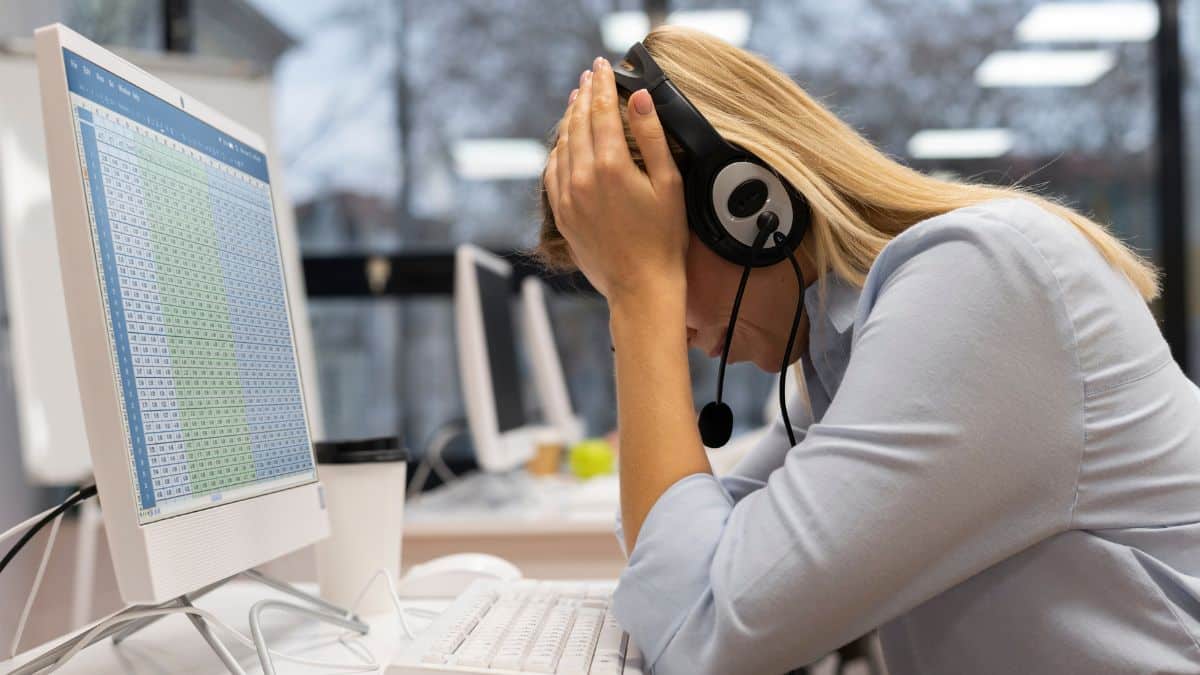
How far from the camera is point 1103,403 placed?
59 centimetres

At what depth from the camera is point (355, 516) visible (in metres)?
0.95

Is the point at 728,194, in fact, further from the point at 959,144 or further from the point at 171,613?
the point at 959,144

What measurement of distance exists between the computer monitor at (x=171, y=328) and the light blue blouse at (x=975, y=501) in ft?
1.06

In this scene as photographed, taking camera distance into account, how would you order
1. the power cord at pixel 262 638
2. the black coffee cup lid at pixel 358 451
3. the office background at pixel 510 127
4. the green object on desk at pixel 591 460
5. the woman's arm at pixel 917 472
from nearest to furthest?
1. the woman's arm at pixel 917 472
2. the power cord at pixel 262 638
3. the black coffee cup lid at pixel 358 451
4. the green object on desk at pixel 591 460
5. the office background at pixel 510 127

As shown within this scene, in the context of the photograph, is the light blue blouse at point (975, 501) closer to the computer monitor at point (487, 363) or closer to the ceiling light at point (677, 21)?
the computer monitor at point (487, 363)

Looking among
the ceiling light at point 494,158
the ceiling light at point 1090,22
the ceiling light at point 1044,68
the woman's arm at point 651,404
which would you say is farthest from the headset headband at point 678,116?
the ceiling light at point 1090,22

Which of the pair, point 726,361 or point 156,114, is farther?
point 726,361

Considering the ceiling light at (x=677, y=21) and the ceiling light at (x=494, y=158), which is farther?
the ceiling light at (x=677, y=21)

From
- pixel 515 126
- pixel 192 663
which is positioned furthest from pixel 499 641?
pixel 515 126

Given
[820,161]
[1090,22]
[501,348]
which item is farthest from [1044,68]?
[820,161]

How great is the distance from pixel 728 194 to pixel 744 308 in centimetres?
12

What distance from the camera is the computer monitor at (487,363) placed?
75.1 inches

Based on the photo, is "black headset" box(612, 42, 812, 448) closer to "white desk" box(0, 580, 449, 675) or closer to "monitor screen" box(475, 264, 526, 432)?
"white desk" box(0, 580, 449, 675)

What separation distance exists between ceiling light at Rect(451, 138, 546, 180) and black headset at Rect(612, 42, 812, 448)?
8.06 ft
